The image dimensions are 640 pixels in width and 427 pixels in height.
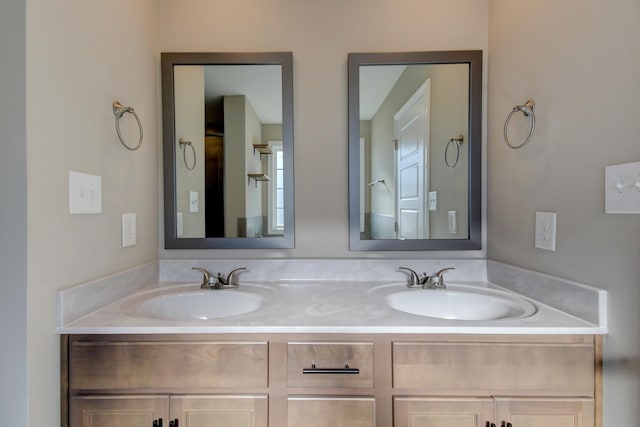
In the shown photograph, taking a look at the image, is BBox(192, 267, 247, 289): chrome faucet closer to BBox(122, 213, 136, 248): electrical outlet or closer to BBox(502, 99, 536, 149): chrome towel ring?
BBox(122, 213, 136, 248): electrical outlet

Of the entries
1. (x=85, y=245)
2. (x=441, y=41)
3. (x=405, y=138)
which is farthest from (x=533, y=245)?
(x=85, y=245)

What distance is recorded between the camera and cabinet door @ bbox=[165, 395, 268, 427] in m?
0.89

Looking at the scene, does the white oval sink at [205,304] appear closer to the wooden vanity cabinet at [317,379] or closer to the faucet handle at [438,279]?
the wooden vanity cabinet at [317,379]

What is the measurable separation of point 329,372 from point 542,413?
0.60 metres

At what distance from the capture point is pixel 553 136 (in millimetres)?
1027

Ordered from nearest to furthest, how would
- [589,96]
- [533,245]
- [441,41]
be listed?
1. [589,96]
2. [533,245]
3. [441,41]

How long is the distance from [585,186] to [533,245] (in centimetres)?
30

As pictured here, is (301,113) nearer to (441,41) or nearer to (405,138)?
(405,138)

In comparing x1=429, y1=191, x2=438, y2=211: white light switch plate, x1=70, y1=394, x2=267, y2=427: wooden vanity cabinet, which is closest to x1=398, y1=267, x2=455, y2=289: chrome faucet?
x1=429, y1=191, x2=438, y2=211: white light switch plate

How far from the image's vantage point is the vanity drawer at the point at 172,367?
0.89m

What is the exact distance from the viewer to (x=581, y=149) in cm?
92

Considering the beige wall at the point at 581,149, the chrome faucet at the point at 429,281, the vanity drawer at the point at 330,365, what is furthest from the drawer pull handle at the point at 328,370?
the beige wall at the point at 581,149

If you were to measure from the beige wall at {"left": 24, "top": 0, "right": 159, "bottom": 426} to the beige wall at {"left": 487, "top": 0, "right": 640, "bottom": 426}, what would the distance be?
1.47m

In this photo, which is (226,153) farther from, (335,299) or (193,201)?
(335,299)
